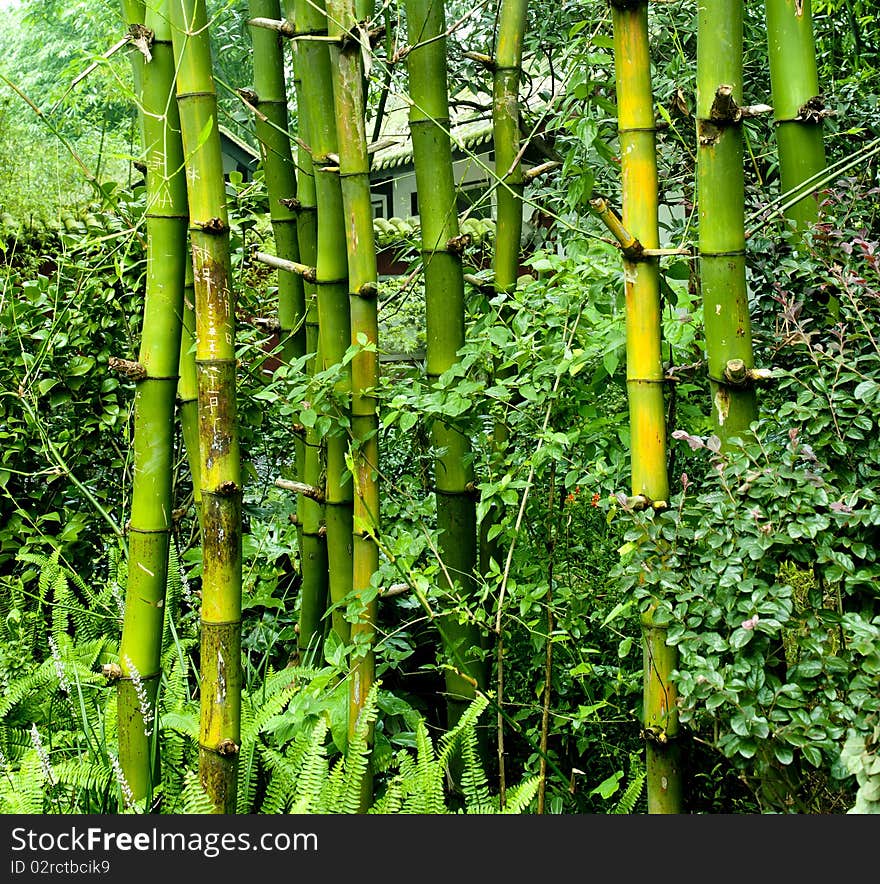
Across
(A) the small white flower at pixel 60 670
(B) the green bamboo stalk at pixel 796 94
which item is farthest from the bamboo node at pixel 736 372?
(A) the small white flower at pixel 60 670

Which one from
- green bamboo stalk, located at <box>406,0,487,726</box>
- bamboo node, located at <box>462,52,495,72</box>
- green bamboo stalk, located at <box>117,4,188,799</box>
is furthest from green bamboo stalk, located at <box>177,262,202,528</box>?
bamboo node, located at <box>462,52,495,72</box>

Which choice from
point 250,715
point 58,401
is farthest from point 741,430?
point 58,401

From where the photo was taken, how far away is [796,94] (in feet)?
5.57

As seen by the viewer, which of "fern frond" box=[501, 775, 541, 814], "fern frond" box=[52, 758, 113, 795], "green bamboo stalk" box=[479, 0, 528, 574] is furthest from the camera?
"green bamboo stalk" box=[479, 0, 528, 574]

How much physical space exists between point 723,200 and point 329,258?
802 millimetres

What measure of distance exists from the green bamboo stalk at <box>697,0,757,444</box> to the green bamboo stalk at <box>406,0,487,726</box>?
1.72 feet

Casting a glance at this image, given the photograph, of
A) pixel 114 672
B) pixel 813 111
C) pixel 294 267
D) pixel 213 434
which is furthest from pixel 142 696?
pixel 813 111

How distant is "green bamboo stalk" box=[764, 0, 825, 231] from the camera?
1698 mm

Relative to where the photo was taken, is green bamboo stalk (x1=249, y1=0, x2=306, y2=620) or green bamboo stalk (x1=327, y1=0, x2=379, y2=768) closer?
green bamboo stalk (x1=327, y1=0, x2=379, y2=768)

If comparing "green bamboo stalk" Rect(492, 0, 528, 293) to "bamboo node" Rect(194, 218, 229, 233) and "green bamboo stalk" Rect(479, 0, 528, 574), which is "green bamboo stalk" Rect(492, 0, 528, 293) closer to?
"green bamboo stalk" Rect(479, 0, 528, 574)

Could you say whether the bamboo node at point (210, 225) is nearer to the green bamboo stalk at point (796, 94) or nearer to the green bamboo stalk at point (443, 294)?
the green bamboo stalk at point (443, 294)

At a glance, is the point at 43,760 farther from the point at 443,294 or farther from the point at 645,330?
the point at 645,330

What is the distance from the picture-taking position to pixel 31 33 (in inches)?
501

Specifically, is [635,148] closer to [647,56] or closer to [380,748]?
[647,56]
